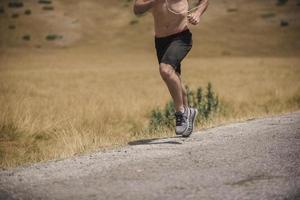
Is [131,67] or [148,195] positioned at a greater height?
[148,195]

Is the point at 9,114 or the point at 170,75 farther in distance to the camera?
the point at 9,114

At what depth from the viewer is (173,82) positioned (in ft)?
23.2

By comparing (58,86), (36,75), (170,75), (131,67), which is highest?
(170,75)

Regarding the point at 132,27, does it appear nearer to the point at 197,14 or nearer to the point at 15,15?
the point at 15,15

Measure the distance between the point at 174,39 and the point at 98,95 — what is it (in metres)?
12.1

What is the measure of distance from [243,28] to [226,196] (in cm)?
4029

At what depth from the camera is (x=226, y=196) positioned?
4477 millimetres

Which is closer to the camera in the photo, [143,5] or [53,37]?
[143,5]

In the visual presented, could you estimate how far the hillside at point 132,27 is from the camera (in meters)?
40.6

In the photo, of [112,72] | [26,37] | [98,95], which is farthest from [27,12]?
[98,95]

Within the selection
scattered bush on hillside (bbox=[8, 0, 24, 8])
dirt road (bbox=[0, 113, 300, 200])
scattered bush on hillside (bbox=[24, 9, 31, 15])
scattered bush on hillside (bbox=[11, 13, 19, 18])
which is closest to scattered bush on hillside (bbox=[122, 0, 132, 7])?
scattered bush on hillside (bbox=[24, 9, 31, 15])

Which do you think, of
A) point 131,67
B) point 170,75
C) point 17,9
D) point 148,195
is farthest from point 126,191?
point 17,9

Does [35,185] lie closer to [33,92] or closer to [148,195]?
[148,195]

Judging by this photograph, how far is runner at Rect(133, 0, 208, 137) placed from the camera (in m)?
7.08
